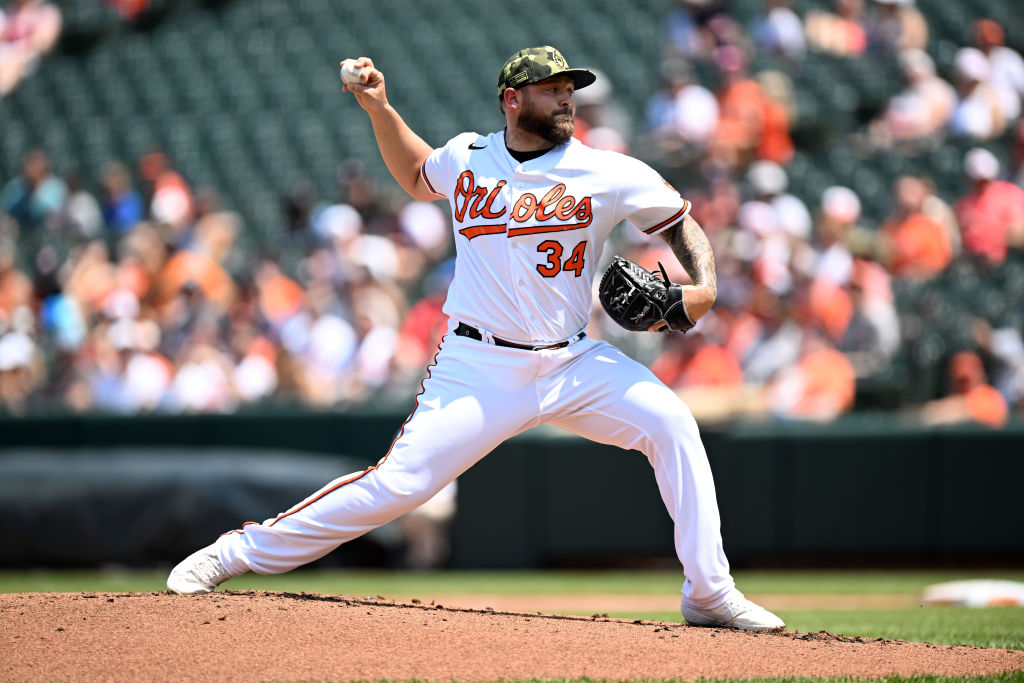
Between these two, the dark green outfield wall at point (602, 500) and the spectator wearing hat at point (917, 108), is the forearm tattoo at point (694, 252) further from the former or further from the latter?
the spectator wearing hat at point (917, 108)

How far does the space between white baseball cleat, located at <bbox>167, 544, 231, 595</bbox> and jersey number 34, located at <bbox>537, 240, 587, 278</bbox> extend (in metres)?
1.58

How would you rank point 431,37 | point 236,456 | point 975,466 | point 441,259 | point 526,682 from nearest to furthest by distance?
point 526,682, point 975,466, point 236,456, point 441,259, point 431,37

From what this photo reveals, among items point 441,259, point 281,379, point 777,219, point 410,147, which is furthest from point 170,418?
point 410,147

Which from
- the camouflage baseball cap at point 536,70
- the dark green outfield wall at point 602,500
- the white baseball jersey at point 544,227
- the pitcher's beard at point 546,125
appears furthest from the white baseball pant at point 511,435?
the dark green outfield wall at point 602,500

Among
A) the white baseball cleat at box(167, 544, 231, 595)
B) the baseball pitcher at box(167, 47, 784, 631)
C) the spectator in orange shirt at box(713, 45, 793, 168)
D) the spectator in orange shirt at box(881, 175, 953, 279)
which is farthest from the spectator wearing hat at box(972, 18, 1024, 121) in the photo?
the white baseball cleat at box(167, 544, 231, 595)

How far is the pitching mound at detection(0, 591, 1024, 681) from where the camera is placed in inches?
151

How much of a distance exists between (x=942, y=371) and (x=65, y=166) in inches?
433

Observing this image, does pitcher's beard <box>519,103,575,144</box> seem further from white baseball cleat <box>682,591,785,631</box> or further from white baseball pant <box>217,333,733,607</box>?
Answer: white baseball cleat <box>682,591,785,631</box>

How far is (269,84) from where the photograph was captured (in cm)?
1647

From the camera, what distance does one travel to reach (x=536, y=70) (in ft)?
14.4

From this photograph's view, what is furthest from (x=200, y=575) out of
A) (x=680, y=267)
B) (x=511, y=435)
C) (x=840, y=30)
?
(x=840, y=30)

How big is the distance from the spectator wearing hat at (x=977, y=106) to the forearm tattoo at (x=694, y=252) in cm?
775

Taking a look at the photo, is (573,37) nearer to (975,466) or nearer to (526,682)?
(975,466)

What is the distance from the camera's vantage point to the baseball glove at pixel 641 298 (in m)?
4.31
